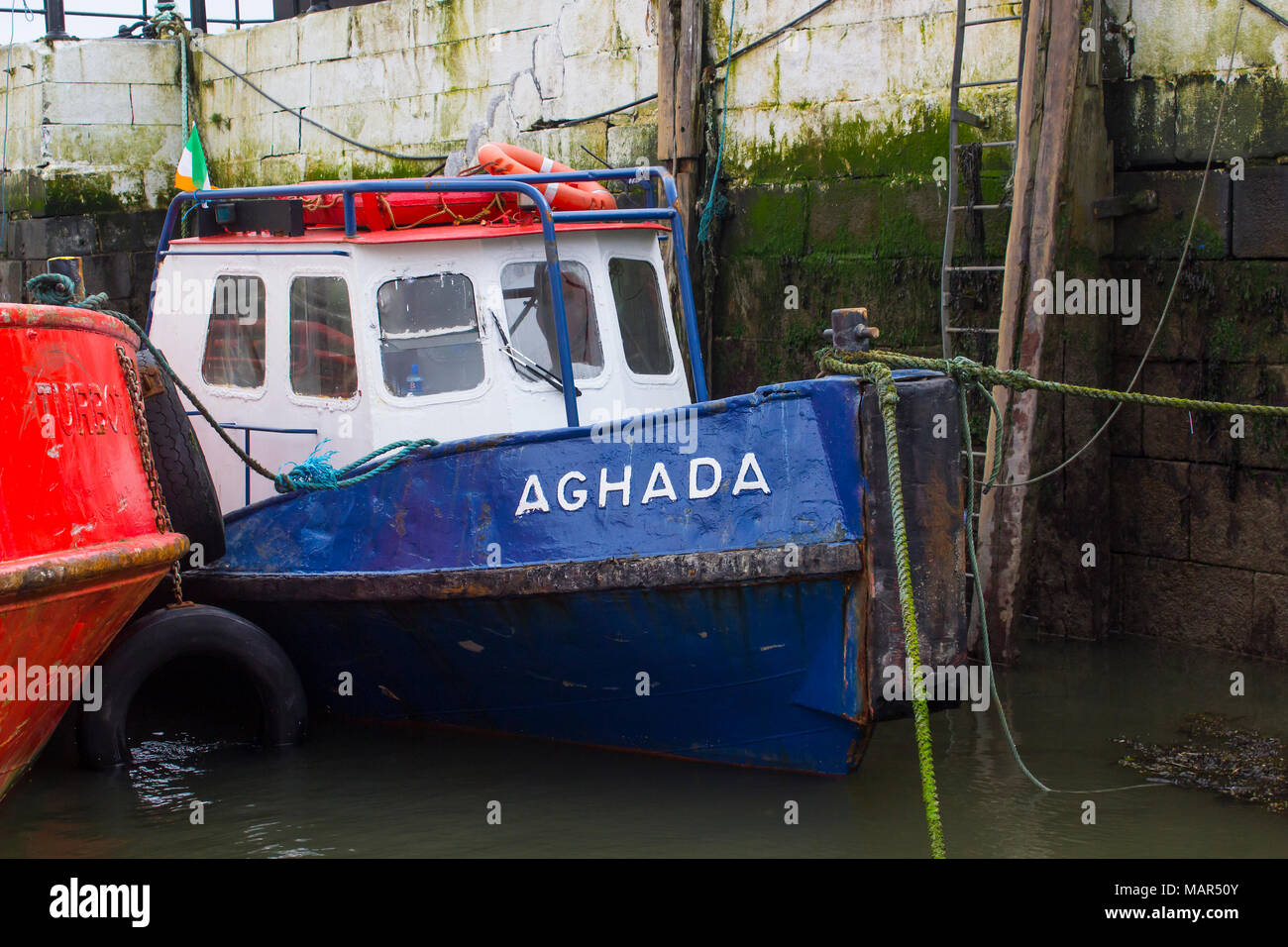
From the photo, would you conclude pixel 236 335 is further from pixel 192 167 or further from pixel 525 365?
pixel 192 167

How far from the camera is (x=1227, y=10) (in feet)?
21.5

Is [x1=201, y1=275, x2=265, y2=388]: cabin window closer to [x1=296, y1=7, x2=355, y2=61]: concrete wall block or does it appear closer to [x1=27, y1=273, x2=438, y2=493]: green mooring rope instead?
[x1=27, y1=273, x2=438, y2=493]: green mooring rope

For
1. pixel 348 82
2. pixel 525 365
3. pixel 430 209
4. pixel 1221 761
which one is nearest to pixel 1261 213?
pixel 1221 761

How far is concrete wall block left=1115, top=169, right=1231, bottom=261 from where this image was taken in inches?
261

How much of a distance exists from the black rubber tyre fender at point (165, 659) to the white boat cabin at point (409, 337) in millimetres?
838

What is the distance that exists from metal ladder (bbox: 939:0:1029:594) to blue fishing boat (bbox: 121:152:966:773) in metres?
1.60

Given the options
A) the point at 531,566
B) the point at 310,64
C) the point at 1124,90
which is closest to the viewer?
the point at 531,566

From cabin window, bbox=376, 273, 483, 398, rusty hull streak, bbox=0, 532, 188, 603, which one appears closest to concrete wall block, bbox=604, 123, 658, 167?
cabin window, bbox=376, 273, 483, 398

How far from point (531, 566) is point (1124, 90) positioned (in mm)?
3946

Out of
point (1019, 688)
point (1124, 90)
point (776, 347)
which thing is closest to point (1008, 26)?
point (1124, 90)

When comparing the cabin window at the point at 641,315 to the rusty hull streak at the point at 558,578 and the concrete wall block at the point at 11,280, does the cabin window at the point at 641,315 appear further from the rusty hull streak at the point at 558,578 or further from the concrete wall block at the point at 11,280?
the concrete wall block at the point at 11,280
